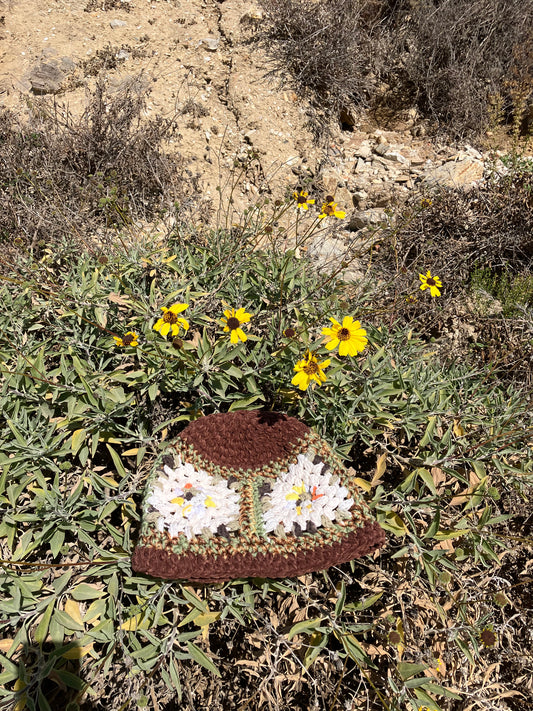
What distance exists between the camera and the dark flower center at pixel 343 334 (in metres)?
1.57

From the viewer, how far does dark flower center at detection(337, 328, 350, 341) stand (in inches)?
61.9

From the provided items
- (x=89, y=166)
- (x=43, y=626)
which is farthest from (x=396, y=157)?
(x=43, y=626)

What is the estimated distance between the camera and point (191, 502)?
4.87 ft

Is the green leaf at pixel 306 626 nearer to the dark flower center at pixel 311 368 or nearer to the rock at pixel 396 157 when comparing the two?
the dark flower center at pixel 311 368

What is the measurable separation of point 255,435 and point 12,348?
1342mm

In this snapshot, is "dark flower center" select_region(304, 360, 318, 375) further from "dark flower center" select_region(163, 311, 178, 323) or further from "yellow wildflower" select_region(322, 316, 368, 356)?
"dark flower center" select_region(163, 311, 178, 323)

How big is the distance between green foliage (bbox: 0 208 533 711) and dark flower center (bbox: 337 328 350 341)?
291 millimetres

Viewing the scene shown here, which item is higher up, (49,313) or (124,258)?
(124,258)

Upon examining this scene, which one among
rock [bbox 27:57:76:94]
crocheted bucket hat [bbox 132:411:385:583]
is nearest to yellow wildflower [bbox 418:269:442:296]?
crocheted bucket hat [bbox 132:411:385:583]

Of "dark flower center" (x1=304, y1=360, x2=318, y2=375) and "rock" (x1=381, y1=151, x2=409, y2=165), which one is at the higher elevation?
"rock" (x1=381, y1=151, x2=409, y2=165)

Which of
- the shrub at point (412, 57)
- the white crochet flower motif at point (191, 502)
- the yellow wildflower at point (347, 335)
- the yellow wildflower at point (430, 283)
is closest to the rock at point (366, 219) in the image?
the yellow wildflower at point (430, 283)

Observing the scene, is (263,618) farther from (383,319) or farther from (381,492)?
(383,319)

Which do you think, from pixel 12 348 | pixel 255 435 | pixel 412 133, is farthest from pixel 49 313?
pixel 412 133

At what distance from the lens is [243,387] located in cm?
206
